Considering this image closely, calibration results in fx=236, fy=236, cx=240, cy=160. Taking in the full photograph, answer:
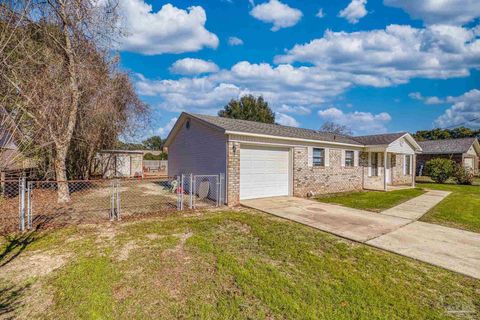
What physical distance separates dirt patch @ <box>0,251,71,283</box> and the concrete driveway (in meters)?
5.34

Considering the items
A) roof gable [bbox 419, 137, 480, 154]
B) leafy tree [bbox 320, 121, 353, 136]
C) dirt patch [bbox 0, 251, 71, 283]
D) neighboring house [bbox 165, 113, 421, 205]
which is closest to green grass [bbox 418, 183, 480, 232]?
neighboring house [bbox 165, 113, 421, 205]

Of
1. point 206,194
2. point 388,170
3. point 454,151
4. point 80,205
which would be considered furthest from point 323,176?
point 454,151

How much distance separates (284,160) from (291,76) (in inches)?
683

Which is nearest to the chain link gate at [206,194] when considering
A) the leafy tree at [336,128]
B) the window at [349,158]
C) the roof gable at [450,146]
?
the window at [349,158]

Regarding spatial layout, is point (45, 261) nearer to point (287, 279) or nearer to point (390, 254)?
point (287, 279)

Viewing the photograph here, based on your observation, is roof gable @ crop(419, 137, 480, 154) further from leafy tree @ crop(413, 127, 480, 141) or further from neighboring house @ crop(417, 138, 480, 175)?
leafy tree @ crop(413, 127, 480, 141)

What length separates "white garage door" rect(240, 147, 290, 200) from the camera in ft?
30.5

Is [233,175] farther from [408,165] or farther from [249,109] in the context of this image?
[249,109]

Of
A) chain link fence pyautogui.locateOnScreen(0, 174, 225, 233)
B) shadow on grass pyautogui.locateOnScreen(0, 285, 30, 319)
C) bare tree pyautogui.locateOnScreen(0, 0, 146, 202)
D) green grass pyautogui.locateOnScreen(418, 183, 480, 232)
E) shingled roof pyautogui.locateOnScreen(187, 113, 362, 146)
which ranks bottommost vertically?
green grass pyautogui.locateOnScreen(418, 183, 480, 232)

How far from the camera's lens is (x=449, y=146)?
2528 centimetres

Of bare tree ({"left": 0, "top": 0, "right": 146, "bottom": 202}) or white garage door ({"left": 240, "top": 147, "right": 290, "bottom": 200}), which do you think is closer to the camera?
bare tree ({"left": 0, "top": 0, "right": 146, "bottom": 202})

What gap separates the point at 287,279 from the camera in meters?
3.42

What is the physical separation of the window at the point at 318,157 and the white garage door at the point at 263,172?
1.81m

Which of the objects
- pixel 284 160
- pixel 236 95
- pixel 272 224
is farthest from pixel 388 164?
pixel 236 95
